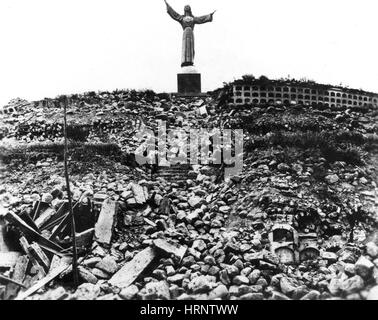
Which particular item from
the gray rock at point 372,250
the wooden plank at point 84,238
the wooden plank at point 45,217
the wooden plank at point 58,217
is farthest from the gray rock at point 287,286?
the wooden plank at point 45,217

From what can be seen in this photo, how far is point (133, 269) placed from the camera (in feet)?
20.7

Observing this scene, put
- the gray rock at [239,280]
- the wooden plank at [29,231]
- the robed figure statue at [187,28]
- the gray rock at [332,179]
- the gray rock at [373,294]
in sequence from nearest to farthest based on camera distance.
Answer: the gray rock at [373,294] < the gray rock at [239,280] < the wooden plank at [29,231] < the gray rock at [332,179] < the robed figure statue at [187,28]

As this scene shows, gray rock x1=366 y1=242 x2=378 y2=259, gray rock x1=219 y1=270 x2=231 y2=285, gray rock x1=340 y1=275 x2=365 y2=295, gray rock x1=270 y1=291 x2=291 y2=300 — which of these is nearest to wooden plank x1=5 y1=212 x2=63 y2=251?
gray rock x1=219 y1=270 x2=231 y2=285

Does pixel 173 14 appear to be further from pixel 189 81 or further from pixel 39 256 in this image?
pixel 39 256

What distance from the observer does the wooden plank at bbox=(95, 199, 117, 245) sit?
6.92 meters

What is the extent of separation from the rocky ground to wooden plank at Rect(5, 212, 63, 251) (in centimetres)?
19

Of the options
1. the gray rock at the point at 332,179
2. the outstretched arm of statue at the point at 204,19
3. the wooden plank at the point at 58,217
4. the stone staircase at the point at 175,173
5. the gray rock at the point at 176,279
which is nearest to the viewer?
the gray rock at the point at 176,279

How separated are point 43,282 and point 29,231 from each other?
1.09 meters

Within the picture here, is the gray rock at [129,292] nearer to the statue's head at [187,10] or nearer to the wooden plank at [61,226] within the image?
the wooden plank at [61,226]

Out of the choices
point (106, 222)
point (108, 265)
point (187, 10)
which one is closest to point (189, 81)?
point (187, 10)

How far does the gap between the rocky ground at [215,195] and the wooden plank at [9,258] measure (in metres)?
0.35

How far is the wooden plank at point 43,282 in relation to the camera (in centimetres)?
601
